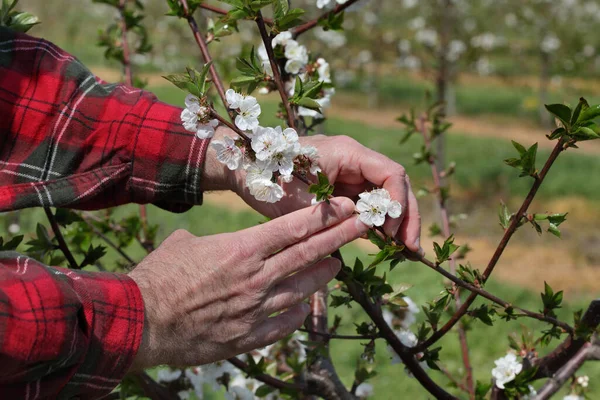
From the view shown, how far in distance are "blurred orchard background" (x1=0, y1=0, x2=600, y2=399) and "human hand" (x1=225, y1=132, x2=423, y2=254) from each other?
1.84ft

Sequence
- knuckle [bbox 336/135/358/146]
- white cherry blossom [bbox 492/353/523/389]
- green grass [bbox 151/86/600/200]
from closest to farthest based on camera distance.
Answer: knuckle [bbox 336/135/358/146]
white cherry blossom [bbox 492/353/523/389]
green grass [bbox 151/86/600/200]

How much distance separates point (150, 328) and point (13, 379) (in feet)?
0.72

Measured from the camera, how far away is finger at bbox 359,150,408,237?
1.30 meters

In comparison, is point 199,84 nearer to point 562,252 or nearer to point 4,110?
point 4,110

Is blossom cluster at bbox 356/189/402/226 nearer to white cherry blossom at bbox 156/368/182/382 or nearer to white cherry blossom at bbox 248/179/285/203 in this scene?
white cherry blossom at bbox 248/179/285/203

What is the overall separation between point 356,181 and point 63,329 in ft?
2.04

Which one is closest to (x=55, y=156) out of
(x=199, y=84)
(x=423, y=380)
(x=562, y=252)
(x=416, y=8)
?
(x=199, y=84)

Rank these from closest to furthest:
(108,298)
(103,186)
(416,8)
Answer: (108,298), (103,186), (416,8)

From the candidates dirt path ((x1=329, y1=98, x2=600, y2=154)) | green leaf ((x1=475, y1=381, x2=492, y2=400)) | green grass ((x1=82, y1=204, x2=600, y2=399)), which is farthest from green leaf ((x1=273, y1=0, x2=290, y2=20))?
dirt path ((x1=329, y1=98, x2=600, y2=154))

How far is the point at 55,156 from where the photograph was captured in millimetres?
1559

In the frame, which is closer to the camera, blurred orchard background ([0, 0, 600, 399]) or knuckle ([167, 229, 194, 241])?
knuckle ([167, 229, 194, 241])

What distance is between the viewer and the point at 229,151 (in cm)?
122

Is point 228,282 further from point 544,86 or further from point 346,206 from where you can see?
point 544,86

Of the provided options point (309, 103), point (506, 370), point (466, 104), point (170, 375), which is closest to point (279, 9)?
point (309, 103)
